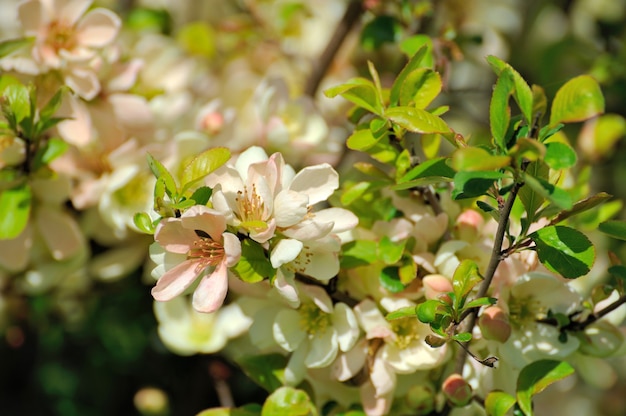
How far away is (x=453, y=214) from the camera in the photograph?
2.46ft

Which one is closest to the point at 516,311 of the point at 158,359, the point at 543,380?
the point at 543,380

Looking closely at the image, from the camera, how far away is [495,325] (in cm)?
62

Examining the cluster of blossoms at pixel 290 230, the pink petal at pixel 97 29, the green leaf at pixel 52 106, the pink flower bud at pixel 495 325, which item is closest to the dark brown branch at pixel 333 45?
the cluster of blossoms at pixel 290 230

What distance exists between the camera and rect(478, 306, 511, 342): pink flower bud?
24.6 inches

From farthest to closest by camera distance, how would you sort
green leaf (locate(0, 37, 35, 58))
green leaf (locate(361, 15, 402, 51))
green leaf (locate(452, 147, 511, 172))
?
green leaf (locate(361, 15, 402, 51)) → green leaf (locate(0, 37, 35, 58)) → green leaf (locate(452, 147, 511, 172))

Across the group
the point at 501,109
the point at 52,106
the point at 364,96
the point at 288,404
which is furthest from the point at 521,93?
the point at 52,106

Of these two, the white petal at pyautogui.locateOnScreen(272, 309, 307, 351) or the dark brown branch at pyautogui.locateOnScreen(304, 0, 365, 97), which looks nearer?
the white petal at pyautogui.locateOnScreen(272, 309, 307, 351)

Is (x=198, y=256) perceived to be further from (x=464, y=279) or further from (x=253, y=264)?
(x=464, y=279)

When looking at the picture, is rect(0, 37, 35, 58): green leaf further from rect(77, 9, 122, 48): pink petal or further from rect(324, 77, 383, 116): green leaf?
rect(324, 77, 383, 116): green leaf

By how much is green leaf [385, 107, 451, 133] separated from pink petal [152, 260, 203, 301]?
204 mm

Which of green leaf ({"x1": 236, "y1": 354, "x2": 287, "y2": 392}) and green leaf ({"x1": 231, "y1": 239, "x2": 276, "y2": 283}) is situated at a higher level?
green leaf ({"x1": 231, "y1": 239, "x2": 276, "y2": 283})

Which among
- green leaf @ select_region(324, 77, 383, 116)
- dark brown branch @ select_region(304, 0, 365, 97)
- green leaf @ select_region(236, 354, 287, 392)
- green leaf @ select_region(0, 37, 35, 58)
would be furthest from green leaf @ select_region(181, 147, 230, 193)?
dark brown branch @ select_region(304, 0, 365, 97)

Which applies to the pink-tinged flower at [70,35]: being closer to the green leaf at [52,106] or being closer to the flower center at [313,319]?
the green leaf at [52,106]

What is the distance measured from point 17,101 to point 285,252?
1.06 feet
